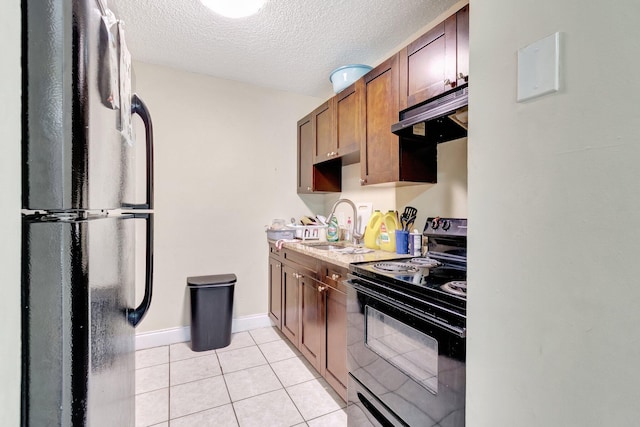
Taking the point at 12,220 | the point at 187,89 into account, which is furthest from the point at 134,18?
the point at 12,220

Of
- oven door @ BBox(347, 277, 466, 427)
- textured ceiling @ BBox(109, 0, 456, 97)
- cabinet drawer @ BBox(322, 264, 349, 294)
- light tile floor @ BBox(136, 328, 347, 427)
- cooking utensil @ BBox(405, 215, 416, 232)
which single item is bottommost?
light tile floor @ BBox(136, 328, 347, 427)

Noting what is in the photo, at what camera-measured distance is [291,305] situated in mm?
2559

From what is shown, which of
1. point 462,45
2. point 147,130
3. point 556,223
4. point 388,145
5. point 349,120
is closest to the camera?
point 556,223

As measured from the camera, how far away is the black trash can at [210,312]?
8.35 ft

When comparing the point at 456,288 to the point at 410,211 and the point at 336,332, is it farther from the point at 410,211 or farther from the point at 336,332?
the point at 410,211

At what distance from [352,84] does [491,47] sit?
1.81 metres

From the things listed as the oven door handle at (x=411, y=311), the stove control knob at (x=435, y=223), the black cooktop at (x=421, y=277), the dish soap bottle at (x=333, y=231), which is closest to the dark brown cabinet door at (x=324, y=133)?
the dish soap bottle at (x=333, y=231)

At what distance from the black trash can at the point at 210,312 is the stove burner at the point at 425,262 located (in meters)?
1.68

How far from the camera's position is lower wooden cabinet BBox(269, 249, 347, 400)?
1.80m

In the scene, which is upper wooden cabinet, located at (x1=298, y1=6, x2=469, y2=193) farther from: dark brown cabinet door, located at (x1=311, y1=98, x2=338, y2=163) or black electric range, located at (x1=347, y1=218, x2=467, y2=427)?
black electric range, located at (x1=347, y1=218, x2=467, y2=427)

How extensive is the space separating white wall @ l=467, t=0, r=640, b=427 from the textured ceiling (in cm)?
154

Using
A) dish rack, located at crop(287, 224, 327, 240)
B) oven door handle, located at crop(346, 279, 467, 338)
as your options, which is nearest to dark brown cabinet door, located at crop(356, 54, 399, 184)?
oven door handle, located at crop(346, 279, 467, 338)

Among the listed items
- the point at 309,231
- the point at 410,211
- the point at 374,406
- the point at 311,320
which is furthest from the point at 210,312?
the point at 410,211

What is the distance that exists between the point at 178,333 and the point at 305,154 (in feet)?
7.28
